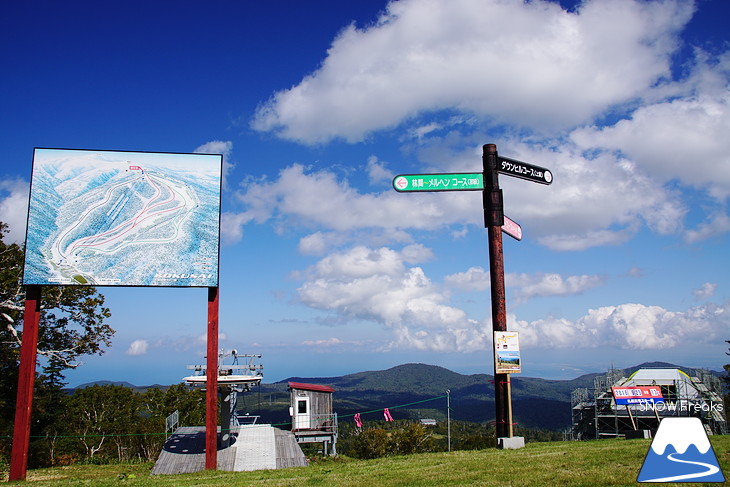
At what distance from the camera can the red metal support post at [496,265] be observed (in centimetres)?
1503

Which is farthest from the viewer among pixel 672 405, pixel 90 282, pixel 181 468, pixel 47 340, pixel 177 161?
pixel 672 405

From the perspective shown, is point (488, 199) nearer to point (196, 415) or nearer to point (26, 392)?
point (26, 392)

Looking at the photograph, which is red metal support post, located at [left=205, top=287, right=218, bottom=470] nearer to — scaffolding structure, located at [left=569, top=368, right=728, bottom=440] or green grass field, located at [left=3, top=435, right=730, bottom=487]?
green grass field, located at [left=3, top=435, right=730, bottom=487]

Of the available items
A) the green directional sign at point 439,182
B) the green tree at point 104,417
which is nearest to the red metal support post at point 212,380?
the green directional sign at point 439,182

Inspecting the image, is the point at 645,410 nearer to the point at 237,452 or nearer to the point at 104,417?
the point at 237,452

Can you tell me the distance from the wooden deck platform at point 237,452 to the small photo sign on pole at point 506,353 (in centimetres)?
883

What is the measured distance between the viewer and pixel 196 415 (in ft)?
162

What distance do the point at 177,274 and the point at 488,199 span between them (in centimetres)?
949

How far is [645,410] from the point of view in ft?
136

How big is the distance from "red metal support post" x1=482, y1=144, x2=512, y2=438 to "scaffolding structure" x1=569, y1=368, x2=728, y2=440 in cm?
2880

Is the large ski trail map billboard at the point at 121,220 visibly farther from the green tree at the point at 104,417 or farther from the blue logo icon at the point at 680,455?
the green tree at the point at 104,417

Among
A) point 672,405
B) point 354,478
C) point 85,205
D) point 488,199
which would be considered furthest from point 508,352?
point 672,405

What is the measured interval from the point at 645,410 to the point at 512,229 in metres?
32.8

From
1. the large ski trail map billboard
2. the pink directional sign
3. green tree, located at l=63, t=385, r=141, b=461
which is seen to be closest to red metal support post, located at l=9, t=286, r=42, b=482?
the large ski trail map billboard
